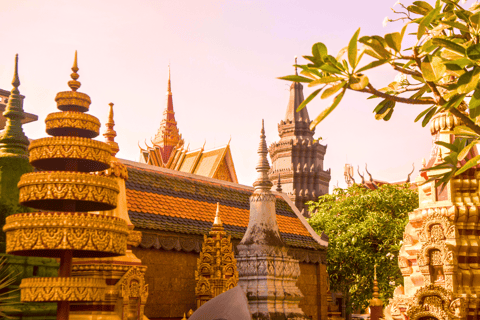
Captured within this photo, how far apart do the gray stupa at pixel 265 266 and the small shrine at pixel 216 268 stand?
4.36 metres

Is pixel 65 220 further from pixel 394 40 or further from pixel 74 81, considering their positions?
pixel 394 40

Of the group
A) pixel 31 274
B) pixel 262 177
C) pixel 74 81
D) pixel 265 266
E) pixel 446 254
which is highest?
pixel 74 81

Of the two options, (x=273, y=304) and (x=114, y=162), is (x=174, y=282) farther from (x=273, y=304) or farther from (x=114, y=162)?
(x=273, y=304)

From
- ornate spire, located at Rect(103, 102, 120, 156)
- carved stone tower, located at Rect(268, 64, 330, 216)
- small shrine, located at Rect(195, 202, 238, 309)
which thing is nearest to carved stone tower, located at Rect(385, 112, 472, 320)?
small shrine, located at Rect(195, 202, 238, 309)

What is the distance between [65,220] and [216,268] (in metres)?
7.68

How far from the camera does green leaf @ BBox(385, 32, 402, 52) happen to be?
3.75 meters

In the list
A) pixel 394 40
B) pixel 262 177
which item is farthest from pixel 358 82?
pixel 262 177

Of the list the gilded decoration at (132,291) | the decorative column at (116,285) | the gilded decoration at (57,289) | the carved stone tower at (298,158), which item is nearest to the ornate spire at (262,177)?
the decorative column at (116,285)

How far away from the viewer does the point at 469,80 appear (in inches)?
136

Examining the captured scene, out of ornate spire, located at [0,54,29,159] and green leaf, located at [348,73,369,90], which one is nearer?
green leaf, located at [348,73,369,90]

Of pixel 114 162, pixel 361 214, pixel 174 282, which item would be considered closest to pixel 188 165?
pixel 361 214

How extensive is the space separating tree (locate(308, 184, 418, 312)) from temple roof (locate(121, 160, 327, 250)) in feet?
12.9

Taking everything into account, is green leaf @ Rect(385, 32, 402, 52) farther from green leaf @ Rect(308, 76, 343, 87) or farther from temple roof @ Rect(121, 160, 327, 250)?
temple roof @ Rect(121, 160, 327, 250)

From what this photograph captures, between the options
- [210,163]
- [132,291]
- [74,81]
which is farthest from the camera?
[210,163]
